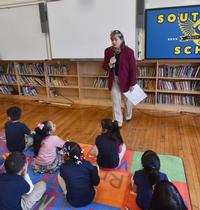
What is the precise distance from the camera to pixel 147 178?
5.20 feet

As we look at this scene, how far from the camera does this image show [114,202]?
6.08 ft

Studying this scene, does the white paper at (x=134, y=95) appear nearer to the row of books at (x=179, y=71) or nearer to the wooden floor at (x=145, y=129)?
the wooden floor at (x=145, y=129)

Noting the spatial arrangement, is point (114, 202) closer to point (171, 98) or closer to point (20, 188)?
point (20, 188)

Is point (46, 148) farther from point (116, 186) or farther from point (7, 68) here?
point (7, 68)

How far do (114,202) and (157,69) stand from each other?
264 cm

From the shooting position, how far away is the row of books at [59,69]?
4.65m

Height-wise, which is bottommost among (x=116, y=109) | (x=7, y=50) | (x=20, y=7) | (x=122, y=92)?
(x=116, y=109)

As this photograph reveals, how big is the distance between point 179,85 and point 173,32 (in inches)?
37.4

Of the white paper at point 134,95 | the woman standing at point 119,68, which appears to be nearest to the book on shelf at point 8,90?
the woman standing at point 119,68

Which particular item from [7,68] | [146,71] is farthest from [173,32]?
[7,68]

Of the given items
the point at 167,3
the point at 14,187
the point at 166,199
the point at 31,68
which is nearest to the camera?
the point at 166,199

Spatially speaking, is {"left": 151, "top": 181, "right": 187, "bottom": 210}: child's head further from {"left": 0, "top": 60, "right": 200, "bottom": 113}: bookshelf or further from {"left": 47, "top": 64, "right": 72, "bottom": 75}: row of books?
{"left": 47, "top": 64, "right": 72, "bottom": 75}: row of books

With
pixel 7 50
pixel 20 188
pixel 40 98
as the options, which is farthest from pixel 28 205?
pixel 7 50

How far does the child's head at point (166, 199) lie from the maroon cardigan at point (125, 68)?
2180 mm
